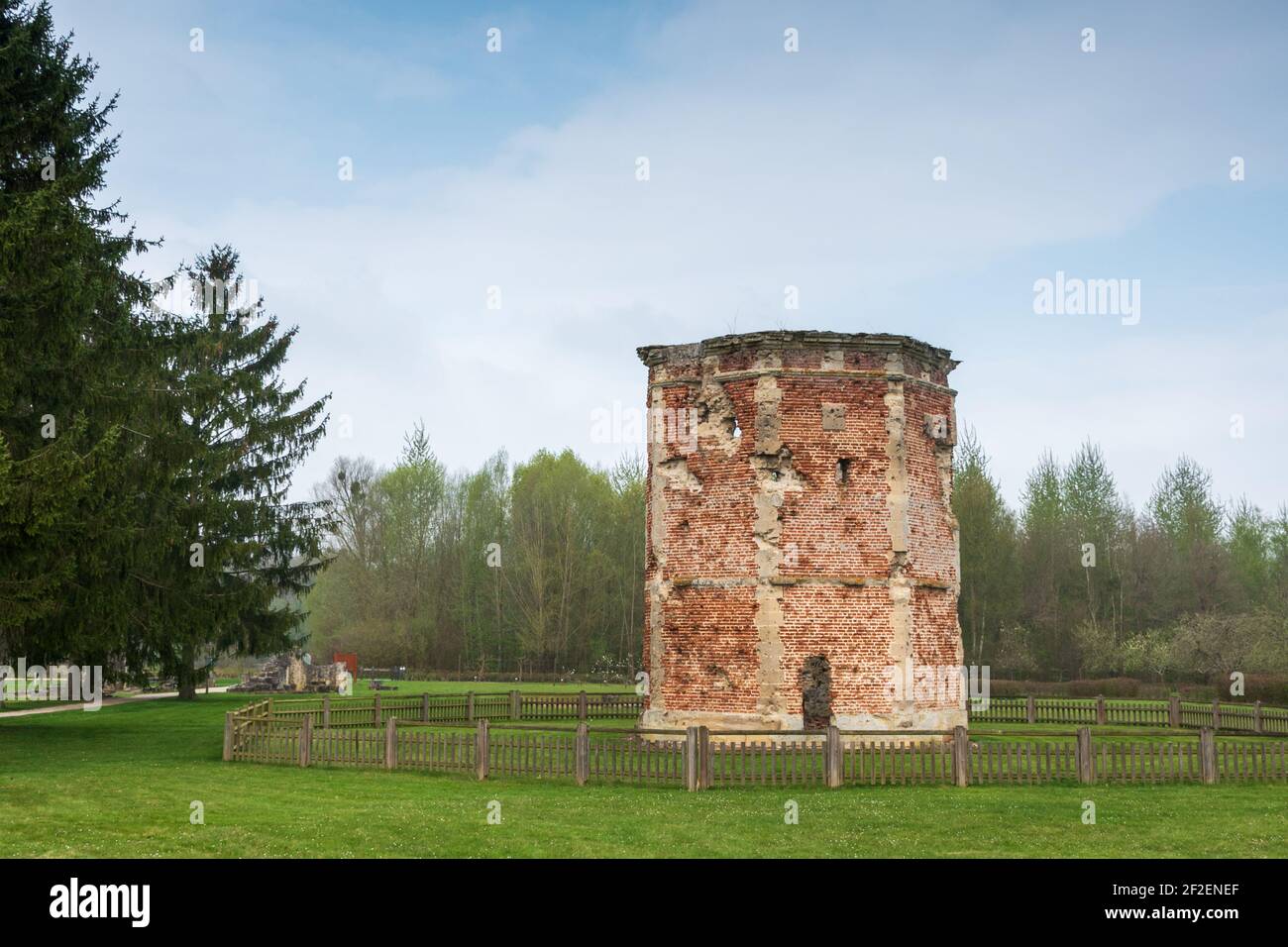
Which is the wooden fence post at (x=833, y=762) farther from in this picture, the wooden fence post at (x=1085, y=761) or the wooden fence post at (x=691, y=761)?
the wooden fence post at (x=1085, y=761)

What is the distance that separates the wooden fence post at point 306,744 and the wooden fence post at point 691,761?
6930 millimetres

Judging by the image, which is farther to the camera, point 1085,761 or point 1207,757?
point 1207,757

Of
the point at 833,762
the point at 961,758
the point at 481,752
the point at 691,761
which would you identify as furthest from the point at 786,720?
the point at 481,752

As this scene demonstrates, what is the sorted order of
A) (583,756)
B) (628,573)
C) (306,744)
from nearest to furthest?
(583,756) < (306,744) < (628,573)

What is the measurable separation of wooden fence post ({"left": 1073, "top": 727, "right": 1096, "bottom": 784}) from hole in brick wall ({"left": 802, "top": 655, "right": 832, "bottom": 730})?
20.1ft

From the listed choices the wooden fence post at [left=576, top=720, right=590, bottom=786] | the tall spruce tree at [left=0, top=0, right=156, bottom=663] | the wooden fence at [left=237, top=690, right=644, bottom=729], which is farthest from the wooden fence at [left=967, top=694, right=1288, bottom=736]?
the tall spruce tree at [left=0, top=0, right=156, bottom=663]

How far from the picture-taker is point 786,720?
22953mm

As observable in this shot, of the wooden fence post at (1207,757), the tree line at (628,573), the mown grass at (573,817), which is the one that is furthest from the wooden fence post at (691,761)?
the tree line at (628,573)

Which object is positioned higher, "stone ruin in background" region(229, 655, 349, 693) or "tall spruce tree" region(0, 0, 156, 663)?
"tall spruce tree" region(0, 0, 156, 663)

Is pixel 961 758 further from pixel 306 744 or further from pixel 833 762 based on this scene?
pixel 306 744

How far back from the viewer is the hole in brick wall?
23234 mm

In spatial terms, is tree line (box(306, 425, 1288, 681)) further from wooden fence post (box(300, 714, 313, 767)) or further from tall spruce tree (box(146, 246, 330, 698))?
wooden fence post (box(300, 714, 313, 767))

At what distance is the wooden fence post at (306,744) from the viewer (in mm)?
20062

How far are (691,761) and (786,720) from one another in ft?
20.1
